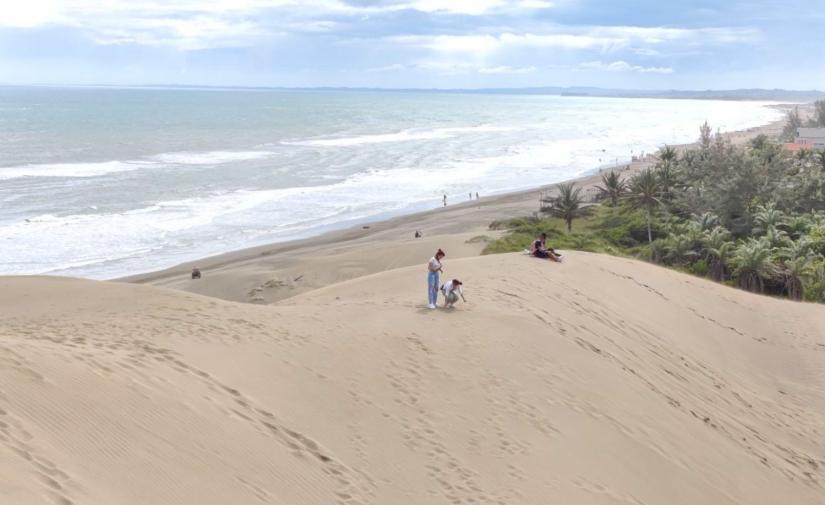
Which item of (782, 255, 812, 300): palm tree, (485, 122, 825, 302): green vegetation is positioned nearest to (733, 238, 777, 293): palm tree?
(485, 122, 825, 302): green vegetation

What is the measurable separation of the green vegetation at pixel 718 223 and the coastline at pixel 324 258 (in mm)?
2806

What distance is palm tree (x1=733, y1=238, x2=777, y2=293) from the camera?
2442 cm

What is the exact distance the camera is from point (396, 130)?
113 meters

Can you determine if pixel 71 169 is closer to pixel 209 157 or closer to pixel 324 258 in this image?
pixel 209 157

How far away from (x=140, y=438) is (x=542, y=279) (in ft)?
37.3

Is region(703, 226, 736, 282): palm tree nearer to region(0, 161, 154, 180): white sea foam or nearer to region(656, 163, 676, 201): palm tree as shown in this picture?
region(656, 163, 676, 201): palm tree

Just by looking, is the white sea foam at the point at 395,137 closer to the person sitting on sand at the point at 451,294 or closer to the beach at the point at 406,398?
the beach at the point at 406,398

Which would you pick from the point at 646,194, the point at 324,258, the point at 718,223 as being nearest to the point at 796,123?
the point at 646,194

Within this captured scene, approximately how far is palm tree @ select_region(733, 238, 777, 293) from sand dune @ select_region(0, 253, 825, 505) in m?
8.42

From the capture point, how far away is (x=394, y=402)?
9.55 meters

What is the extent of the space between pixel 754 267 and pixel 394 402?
19245 mm

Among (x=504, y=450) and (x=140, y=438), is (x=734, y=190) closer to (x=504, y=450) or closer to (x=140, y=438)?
(x=504, y=450)

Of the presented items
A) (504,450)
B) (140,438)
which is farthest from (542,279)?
(140,438)

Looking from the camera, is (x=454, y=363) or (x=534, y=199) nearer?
(x=454, y=363)
